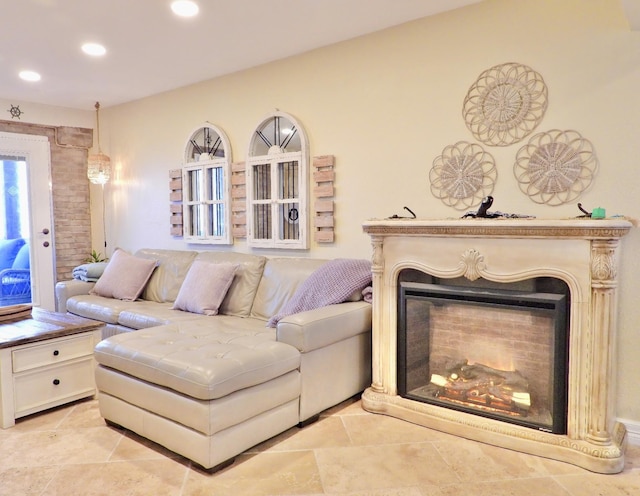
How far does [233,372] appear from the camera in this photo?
2.11 m

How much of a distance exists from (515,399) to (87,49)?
363 cm

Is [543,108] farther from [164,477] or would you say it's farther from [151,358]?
[164,477]

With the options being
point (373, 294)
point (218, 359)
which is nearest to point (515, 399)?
point (373, 294)

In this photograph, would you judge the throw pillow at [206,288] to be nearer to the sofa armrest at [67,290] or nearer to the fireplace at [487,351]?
the sofa armrest at [67,290]

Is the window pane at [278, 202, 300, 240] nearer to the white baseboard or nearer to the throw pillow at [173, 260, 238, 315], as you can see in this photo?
the throw pillow at [173, 260, 238, 315]

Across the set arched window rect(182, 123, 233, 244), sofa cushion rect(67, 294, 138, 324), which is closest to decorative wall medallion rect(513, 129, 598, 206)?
arched window rect(182, 123, 233, 244)

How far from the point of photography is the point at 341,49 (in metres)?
3.34

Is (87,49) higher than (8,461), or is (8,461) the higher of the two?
(87,49)

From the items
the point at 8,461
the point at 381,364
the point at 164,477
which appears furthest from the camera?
the point at 381,364

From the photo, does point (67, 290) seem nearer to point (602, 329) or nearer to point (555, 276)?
point (555, 276)

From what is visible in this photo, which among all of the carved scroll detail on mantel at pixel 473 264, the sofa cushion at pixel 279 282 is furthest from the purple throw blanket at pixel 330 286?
the carved scroll detail on mantel at pixel 473 264

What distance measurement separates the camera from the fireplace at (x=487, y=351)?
7.39ft

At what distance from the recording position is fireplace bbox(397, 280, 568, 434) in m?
2.25

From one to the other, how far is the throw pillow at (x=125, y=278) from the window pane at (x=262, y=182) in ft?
3.81
